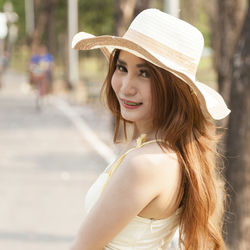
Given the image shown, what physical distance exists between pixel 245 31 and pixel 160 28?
2.79m

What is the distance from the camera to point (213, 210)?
78.7 inches

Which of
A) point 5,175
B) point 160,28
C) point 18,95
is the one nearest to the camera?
point 160,28

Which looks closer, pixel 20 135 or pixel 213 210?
pixel 213 210

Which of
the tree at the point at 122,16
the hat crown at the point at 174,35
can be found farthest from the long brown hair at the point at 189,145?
the tree at the point at 122,16

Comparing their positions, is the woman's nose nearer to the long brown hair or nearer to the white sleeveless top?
the long brown hair

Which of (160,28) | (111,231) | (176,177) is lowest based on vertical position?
(111,231)

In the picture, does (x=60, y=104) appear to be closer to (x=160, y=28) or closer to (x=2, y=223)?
(x=2, y=223)

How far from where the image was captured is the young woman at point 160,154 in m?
1.75

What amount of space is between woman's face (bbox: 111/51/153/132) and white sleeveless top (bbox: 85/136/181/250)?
0.14 m

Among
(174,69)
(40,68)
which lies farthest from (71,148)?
(174,69)

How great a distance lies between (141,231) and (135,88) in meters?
0.53

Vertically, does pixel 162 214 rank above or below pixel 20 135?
above

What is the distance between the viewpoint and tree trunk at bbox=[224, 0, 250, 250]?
4527 millimetres

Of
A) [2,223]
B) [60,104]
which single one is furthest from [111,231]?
[60,104]
